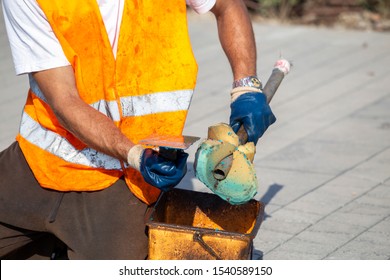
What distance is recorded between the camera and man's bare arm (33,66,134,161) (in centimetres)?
314

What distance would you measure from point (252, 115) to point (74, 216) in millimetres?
807

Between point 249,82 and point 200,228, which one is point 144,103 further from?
point 200,228

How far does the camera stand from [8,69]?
8156mm

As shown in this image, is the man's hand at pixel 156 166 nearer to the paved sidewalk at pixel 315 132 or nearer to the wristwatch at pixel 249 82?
the wristwatch at pixel 249 82

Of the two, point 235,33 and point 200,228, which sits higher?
point 235,33

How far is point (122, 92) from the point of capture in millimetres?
3410

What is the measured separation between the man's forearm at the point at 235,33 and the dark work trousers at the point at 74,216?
0.79 metres

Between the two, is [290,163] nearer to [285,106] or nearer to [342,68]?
[285,106]

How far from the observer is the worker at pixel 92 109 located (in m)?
3.22

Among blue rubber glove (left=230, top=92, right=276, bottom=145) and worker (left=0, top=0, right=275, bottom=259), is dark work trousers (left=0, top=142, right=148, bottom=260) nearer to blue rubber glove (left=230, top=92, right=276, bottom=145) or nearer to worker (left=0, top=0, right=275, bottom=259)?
worker (left=0, top=0, right=275, bottom=259)

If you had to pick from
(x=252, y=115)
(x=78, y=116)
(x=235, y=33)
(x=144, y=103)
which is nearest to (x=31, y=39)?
(x=78, y=116)

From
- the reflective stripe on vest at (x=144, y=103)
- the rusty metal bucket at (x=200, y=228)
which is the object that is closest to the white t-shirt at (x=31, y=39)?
the reflective stripe on vest at (x=144, y=103)

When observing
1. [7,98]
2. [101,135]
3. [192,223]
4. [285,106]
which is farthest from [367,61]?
[101,135]
